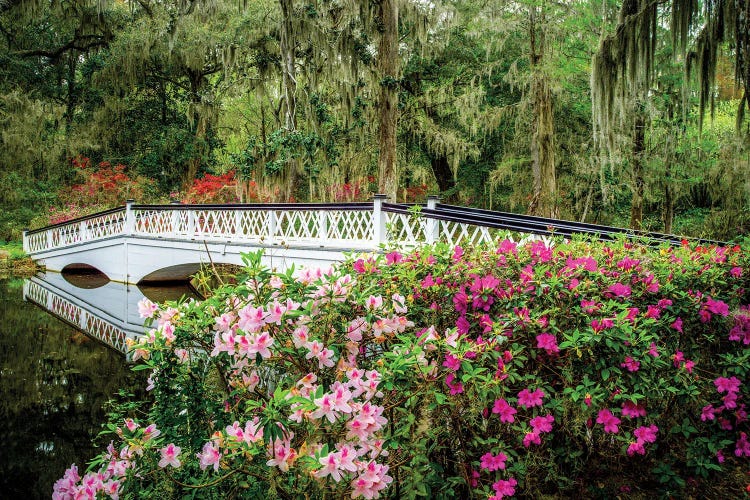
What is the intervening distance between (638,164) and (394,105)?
7.16 meters

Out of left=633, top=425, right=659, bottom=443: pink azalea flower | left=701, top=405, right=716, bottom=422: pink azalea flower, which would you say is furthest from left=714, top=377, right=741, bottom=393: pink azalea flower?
left=633, top=425, right=659, bottom=443: pink azalea flower

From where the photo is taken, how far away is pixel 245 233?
13.8 meters

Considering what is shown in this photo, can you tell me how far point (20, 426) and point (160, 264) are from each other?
9.68 metres

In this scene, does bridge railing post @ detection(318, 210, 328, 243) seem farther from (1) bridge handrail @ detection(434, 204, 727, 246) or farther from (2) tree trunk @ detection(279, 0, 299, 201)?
(2) tree trunk @ detection(279, 0, 299, 201)

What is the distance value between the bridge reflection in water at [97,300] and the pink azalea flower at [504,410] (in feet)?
25.4

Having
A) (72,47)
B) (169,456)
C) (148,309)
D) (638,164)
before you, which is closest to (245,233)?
(638,164)

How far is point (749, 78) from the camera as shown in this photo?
508cm

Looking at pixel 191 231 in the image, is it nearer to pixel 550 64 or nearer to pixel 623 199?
pixel 550 64

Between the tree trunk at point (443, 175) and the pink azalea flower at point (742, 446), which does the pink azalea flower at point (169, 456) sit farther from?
Result: the tree trunk at point (443, 175)

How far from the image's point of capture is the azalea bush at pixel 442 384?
224cm

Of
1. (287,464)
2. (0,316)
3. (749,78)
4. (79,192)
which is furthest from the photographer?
(79,192)

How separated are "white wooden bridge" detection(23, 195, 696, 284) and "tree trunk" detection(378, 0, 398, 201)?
96 cm

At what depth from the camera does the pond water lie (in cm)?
541

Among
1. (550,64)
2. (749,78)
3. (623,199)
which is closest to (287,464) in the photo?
(749,78)
